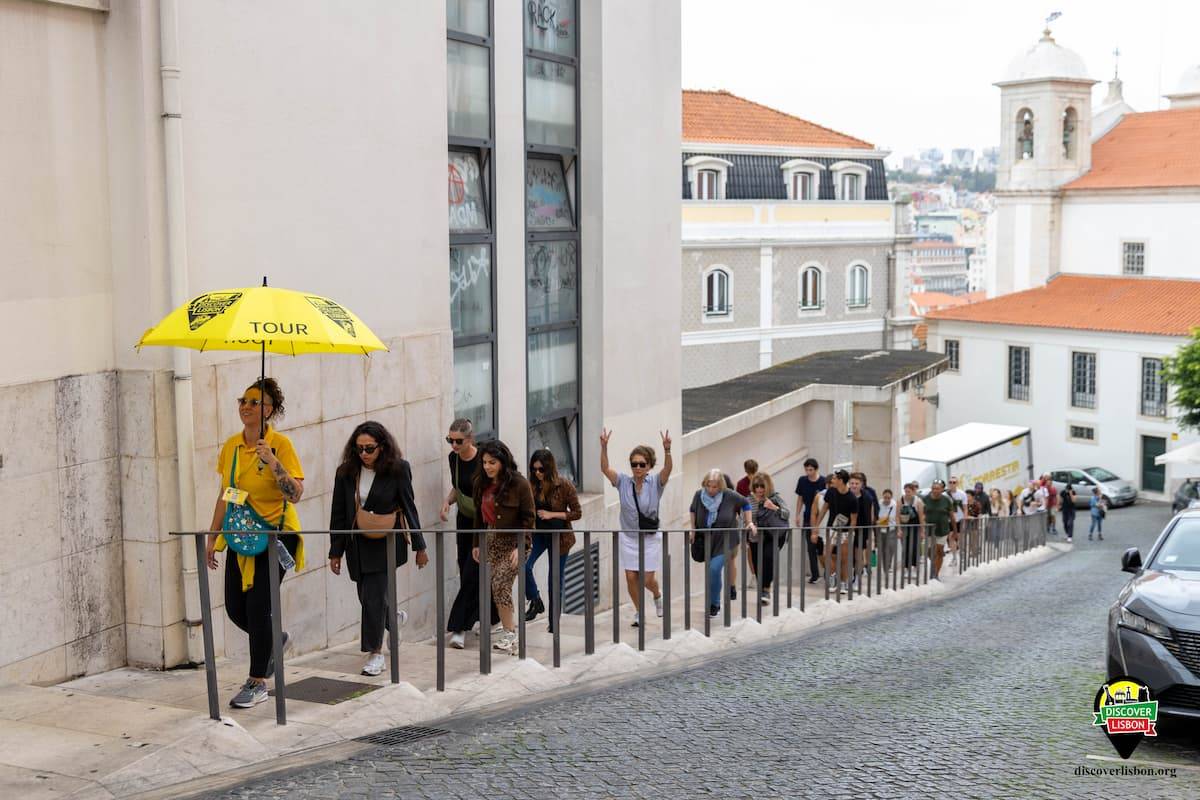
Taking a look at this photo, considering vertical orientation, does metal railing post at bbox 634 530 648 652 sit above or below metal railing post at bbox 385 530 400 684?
below

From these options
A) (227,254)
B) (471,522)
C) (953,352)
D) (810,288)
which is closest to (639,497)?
(471,522)

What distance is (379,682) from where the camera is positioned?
787 centimetres

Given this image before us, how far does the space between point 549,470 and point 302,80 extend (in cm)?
330

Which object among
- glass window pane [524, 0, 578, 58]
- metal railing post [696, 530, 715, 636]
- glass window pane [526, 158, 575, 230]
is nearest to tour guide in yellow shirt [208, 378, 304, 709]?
metal railing post [696, 530, 715, 636]

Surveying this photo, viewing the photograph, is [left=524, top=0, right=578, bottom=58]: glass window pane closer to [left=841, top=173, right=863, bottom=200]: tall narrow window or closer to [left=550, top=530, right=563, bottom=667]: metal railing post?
[left=550, top=530, right=563, bottom=667]: metal railing post

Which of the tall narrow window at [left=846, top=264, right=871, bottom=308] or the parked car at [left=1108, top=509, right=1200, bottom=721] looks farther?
the tall narrow window at [left=846, top=264, right=871, bottom=308]

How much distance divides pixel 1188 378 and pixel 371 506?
45390mm

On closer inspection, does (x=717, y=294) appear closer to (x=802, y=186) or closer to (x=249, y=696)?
(x=802, y=186)

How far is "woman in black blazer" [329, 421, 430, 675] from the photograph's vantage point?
8.19m

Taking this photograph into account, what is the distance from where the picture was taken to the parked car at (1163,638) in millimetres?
7875

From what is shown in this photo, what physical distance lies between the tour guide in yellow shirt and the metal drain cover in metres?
0.34

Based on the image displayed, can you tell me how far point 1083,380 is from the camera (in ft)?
197

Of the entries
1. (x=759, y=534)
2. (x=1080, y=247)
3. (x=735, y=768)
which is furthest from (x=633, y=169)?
(x=1080, y=247)

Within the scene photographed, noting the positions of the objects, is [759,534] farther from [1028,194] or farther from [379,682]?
[1028,194]
